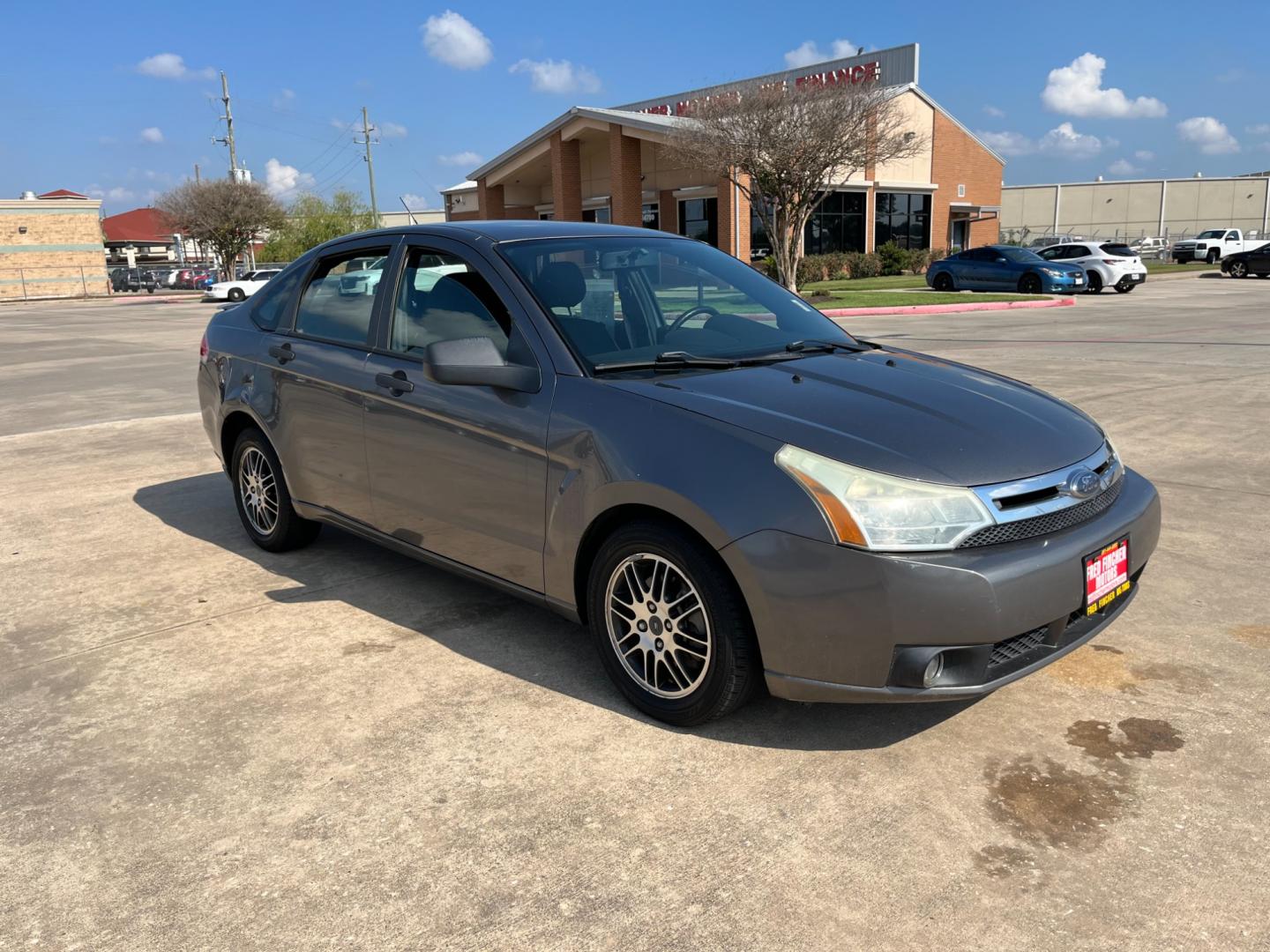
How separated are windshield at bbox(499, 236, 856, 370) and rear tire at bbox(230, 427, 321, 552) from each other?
2024 millimetres

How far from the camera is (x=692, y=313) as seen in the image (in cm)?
414

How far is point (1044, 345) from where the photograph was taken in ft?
49.4

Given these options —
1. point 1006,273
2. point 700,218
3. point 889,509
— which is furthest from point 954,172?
point 889,509

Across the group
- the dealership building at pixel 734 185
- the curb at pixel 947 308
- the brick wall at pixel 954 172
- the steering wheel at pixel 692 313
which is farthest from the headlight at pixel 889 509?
the brick wall at pixel 954 172

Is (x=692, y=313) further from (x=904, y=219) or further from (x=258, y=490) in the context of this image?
(x=904, y=219)

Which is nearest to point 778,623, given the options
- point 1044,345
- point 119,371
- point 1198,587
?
point 1198,587

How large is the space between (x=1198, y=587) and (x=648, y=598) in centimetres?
285

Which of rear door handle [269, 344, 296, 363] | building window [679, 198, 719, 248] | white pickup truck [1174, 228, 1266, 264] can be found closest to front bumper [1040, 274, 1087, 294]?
building window [679, 198, 719, 248]

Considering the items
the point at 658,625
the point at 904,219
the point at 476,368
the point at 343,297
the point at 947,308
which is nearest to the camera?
the point at 658,625

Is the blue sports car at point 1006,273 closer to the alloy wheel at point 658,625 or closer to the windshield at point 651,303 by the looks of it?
the windshield at point 651,303

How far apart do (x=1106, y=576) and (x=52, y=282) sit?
225ft

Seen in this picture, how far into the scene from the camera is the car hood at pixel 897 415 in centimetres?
305

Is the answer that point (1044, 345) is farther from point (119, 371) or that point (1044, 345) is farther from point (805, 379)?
point (119, 371)

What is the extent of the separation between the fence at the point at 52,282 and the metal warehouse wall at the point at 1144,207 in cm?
6124
